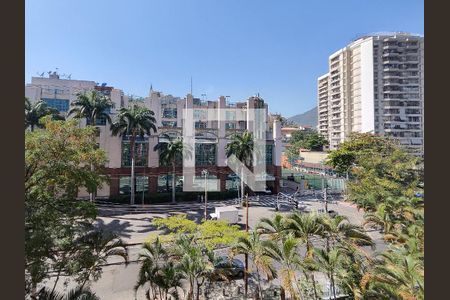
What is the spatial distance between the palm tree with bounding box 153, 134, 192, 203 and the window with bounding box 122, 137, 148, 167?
224cm

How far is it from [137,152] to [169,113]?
51.2 ft

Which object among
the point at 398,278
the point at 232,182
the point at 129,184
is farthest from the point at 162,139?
the point at 398,278

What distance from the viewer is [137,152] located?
3812 cm

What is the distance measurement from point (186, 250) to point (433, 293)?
10.8 metres

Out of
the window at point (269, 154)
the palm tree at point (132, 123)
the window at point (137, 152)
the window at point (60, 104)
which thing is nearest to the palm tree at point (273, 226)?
the palm tree at point (132, 123)

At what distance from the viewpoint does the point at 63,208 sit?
954 cm

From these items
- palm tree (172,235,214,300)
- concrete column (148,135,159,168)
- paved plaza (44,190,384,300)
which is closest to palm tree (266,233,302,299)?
palm tree (172,235,214,300)

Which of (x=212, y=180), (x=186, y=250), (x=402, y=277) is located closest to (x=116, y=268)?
(x=186, y=250)

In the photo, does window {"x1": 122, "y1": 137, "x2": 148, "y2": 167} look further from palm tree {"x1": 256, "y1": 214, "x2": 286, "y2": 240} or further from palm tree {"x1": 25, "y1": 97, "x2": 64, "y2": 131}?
palm tree {"x1": 256, "y1": 214, "x2": 286, "y2": 240}

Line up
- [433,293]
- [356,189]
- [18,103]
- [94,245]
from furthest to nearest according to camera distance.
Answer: [356,189]
[94,245]
[18,103]
[433,293]

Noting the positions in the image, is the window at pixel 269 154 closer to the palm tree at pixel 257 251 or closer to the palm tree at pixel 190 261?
the palm tree at pixel 257 251

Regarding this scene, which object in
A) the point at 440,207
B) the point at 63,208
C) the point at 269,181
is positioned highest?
the point at 440,207

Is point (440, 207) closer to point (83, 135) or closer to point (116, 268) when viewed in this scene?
point (83, 135)

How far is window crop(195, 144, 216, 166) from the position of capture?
40406 mm
